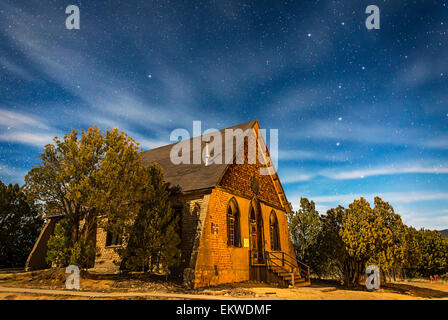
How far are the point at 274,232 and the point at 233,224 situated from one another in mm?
6032

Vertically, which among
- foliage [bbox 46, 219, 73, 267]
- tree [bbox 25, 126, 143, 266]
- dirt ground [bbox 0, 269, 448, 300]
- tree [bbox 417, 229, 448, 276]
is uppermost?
tree [bbox 25, 126, 143, 266]

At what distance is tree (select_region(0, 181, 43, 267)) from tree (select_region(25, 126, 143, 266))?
12.4 metres

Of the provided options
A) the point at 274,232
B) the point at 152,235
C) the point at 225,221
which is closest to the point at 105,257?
the point at 152,235

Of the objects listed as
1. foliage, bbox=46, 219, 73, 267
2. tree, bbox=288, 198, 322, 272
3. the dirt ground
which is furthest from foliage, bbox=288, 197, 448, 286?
foliage, bbox=46, 219, 73, 267

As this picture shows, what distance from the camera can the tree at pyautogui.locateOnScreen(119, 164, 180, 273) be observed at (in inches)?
563

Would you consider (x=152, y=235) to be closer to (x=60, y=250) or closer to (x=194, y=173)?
(x=60, y=250)

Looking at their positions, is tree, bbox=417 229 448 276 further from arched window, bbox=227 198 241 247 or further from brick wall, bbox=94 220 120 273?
brick wall, bbox=94 220 120 273

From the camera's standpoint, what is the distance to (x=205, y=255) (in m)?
14.4

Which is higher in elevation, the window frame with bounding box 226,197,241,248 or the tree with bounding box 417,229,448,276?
the window frame with bounding box 226,197,241,248

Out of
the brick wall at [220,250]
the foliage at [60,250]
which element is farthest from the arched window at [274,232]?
the foliage at [60,250]

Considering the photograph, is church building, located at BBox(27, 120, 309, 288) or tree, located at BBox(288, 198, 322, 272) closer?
church building, located at BBox(27, 120, 309, 288)

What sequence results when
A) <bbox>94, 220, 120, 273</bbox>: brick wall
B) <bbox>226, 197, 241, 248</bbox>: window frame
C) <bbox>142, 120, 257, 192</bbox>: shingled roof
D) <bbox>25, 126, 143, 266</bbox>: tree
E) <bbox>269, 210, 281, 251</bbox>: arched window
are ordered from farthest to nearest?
<bbox>269, 210, 281, 251</bbox>: arched window
<bbox>94, 220, 120, 273</bbox>: brick wall
<bbox>226, 197, 241, 248</bbox>: window frame
<bbox>142, 120, 257, 192</bbox>: shingled roof
<bbox>25, 126, 143, 266</bbox>: tree

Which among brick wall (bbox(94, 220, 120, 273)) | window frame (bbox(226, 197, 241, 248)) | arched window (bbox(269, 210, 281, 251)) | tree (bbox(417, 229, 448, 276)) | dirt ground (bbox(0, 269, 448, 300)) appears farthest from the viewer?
tree (bbox(417, 229, 448, 276))

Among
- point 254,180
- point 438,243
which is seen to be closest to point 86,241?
point 254,180
